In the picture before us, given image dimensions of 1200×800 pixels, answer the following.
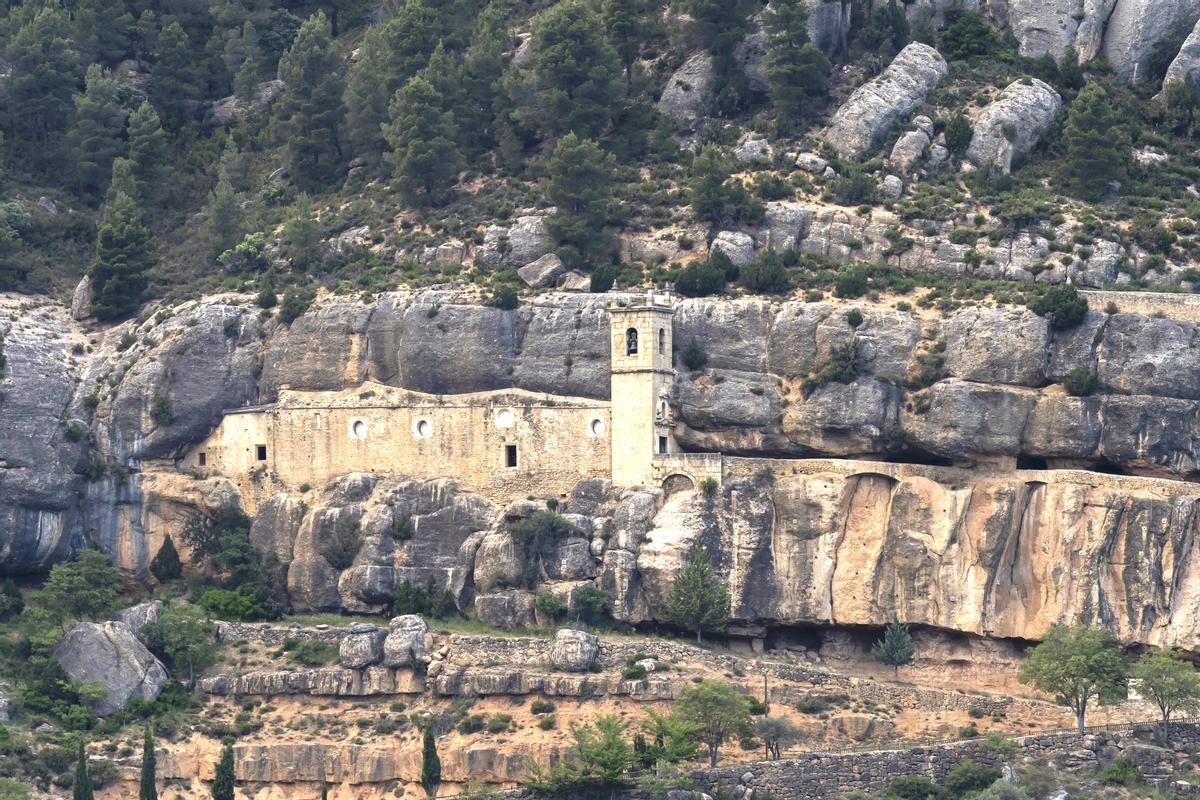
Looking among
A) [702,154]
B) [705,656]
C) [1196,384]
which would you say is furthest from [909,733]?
[702,154]

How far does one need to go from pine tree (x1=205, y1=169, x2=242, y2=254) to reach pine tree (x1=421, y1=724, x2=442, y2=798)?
87.7ft

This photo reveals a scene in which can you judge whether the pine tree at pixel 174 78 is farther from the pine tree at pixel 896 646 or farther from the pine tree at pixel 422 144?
the pine tree at pixel 896 646

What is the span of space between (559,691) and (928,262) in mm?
21467

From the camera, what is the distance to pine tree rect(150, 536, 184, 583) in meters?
108

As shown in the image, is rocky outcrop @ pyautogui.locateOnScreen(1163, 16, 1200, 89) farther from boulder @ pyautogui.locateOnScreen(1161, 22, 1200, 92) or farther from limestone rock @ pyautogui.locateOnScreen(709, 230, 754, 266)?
limestone rock @ pyautogui.locateOnScreen(709, 230, 754, 266)

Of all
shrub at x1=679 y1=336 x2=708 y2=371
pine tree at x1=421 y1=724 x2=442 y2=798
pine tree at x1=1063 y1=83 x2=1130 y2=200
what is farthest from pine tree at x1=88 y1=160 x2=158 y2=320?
pine tree at x1=1063 y1=83 x2=1130 y2=200

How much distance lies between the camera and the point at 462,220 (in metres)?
114

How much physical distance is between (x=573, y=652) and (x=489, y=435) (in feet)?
31.7

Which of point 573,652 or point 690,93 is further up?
point 690,93

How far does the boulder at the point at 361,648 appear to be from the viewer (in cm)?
10138

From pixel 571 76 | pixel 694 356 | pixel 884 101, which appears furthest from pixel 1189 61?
pixel 694 356

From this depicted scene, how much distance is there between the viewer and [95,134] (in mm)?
122625

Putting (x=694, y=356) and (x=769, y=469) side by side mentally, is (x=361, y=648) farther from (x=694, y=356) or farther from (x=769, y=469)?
(x=694, y=356)

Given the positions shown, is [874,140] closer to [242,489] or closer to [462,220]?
[462,220]
